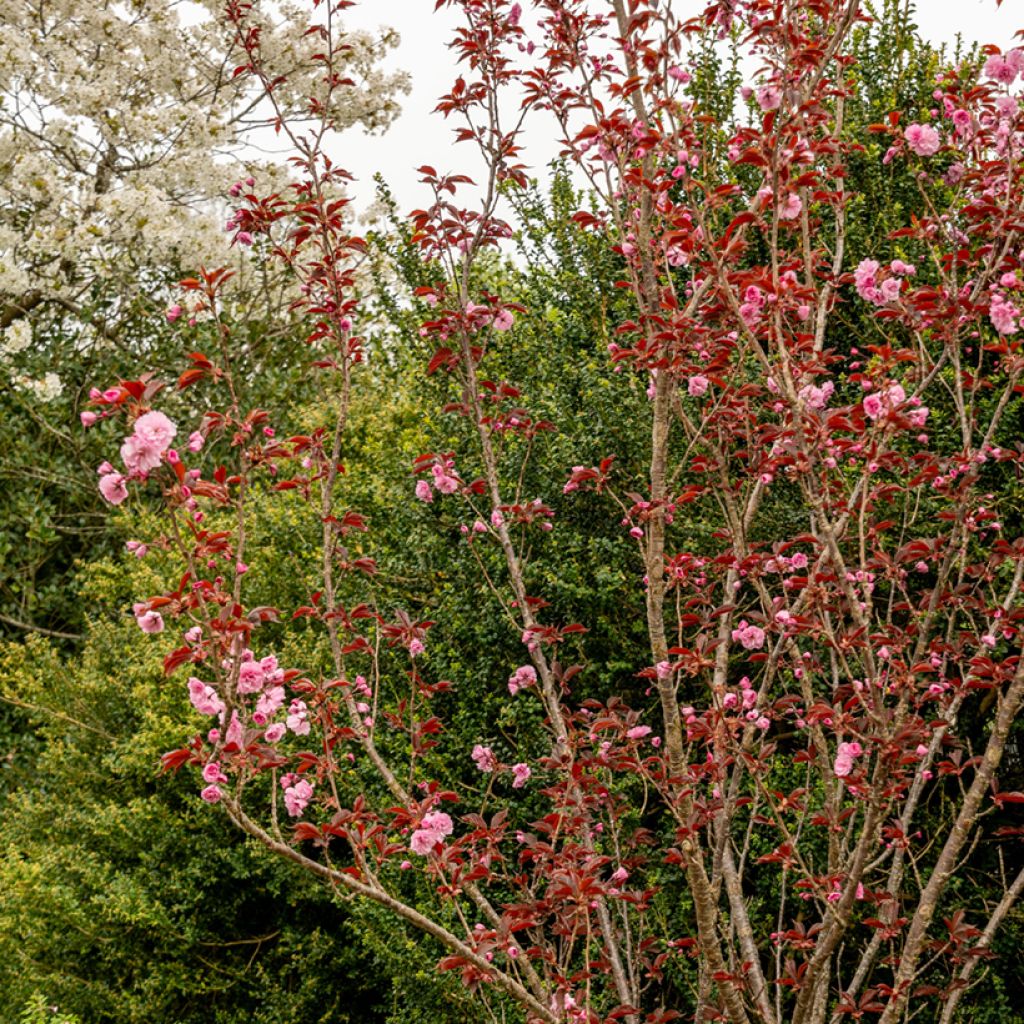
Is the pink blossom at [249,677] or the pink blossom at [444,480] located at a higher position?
the pink blossom at [444,480]

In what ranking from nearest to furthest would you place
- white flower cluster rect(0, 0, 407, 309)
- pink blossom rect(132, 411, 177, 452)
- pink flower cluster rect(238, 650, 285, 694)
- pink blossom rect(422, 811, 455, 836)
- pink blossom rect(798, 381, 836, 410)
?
pink blossom rect(132, 411, 177, 452), pink flower cluster rect(238, 650, 285, 694), pink blossom rect(422, 811, 455, 836), pink blossom rect(798, 381, 836, 410), white flower cluster rect(0, 0, 407, 309)

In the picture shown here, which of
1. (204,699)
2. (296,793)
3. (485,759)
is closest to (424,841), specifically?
(296,793)

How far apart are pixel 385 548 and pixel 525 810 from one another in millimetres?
1698

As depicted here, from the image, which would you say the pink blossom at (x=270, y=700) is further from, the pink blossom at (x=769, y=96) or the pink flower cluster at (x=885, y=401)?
the pink blossom at (x=769, y=96)

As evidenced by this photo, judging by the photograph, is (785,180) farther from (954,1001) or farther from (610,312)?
(610,312)

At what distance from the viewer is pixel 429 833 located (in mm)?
2197

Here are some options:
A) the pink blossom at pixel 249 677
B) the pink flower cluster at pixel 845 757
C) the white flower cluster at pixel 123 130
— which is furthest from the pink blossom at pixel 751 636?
the white flower cluster at pixel 123 130

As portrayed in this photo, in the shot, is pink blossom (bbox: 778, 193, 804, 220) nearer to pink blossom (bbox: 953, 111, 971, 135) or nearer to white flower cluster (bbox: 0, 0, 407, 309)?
pink blossom (bbox: 953, 111, 971, 135)

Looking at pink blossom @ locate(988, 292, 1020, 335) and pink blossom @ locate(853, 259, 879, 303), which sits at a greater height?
pink blossom @ locate(853, 259, 879, 303)

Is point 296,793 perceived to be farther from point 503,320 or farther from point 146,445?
point 503,320

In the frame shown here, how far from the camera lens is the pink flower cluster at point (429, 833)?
86.0 inches

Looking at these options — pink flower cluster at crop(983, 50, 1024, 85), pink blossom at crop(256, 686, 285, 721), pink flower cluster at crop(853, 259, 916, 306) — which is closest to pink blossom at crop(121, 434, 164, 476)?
pink blossom at crop(256, 686, 285, 721)

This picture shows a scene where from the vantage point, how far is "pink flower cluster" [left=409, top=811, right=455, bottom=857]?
2186mm

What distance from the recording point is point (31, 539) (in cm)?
888
